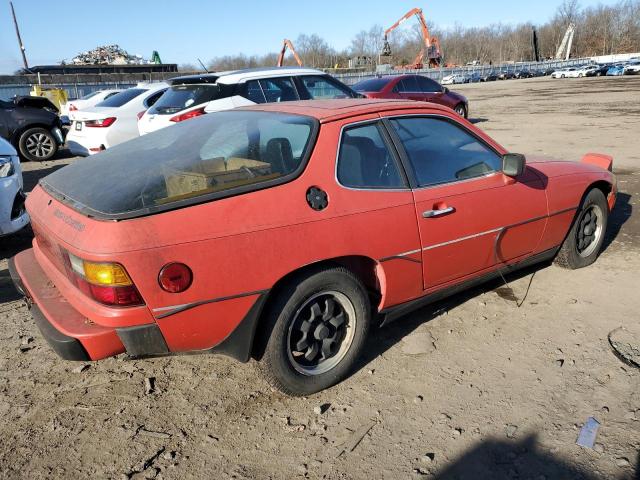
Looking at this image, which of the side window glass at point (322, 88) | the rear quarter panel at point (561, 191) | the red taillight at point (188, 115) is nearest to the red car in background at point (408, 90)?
the side window glass at point (322, 88)

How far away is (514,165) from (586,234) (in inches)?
62.0

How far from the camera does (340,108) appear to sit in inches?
120

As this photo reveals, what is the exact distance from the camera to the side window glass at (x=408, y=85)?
1329 centimetres

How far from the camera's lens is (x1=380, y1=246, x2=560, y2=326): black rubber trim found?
307 centimetres

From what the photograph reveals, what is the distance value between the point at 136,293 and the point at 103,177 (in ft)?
2.87

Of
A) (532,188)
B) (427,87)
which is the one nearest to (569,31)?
(427,87)

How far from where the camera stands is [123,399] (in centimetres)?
285

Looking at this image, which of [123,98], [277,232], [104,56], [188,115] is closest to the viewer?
[277,232]

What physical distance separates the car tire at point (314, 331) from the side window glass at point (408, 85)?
37.3 ft

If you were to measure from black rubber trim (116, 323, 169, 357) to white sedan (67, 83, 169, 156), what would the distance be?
297 inches

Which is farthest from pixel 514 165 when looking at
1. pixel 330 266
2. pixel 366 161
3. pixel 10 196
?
pixel 10 196

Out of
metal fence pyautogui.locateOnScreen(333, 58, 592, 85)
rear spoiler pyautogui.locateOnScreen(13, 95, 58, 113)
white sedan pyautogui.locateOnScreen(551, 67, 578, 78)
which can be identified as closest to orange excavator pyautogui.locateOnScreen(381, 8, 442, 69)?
metal fence pyautogui.locateOnScreen(333, 58, 592, 85)

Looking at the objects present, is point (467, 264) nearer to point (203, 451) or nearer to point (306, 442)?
point (306, 442)

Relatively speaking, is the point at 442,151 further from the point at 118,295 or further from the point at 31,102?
the point at 31,102
